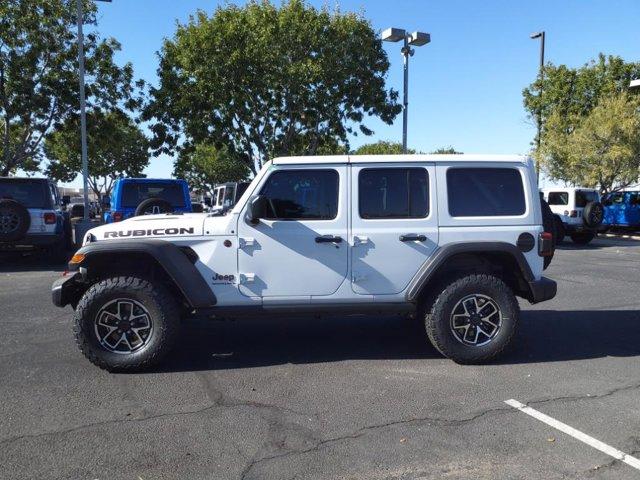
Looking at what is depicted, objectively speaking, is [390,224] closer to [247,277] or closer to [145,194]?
[247,277]

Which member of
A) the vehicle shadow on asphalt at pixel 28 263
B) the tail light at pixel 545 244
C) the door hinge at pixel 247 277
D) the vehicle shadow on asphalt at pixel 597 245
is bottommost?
the vehicle shadow on asphalt at pixel 597 245

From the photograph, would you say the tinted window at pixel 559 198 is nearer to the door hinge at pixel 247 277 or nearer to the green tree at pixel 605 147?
the green tree at pixel 605 147

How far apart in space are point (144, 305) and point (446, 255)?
105 inches

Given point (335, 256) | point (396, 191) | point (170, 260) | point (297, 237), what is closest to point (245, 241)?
point (297, 237)

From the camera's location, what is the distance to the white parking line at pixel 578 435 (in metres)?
3.14

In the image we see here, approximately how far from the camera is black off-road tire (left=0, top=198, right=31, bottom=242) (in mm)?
9766

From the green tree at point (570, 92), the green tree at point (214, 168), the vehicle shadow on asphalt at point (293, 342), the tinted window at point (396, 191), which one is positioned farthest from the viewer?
the green tree at point (214, 168)

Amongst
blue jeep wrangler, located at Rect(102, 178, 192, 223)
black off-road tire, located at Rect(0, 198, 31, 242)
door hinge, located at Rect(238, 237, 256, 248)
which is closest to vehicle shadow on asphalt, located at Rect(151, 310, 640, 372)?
door hinge, located at Rect(238, 237, 256, 248)

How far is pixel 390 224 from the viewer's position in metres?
4.73

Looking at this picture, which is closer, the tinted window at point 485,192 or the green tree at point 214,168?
the tinted window at point 485,192

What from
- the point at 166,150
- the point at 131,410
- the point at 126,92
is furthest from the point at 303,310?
the point at 166,150

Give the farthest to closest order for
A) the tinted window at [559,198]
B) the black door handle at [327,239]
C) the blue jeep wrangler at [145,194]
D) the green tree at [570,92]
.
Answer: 1. the green tree at [570,92]
2. the tinted window at [559,198]
3. the blue jeep wrangler at [145,194]
4. the black door handle at [327,239]

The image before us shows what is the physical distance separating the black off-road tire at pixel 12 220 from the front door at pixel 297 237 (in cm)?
714

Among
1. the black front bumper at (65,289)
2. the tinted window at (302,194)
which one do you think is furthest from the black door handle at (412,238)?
the black front bumper at (65,289)
